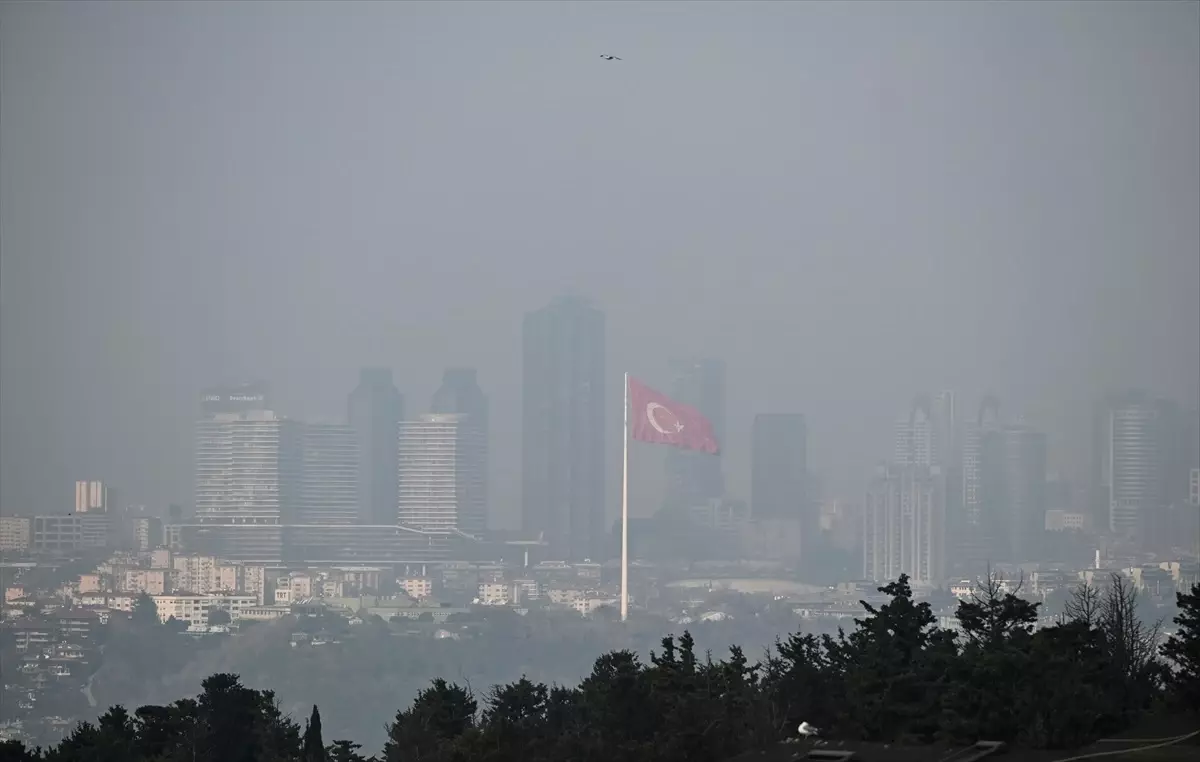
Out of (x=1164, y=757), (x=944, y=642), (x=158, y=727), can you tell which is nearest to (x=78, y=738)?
(x=158, y=727)

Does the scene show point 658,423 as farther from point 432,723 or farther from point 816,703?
point 816,703

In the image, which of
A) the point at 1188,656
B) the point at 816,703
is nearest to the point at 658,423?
the point at 816,703

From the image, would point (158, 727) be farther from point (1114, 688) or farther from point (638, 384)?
point (638, 384)

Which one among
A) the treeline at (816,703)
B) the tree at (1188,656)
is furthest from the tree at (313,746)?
the tree at (1188,656)

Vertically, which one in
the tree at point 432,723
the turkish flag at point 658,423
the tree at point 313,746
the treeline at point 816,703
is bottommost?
the tree at point 313,746

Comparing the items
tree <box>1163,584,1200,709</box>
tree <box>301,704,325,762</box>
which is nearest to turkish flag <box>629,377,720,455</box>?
tree <box>301,704,325,762</box>

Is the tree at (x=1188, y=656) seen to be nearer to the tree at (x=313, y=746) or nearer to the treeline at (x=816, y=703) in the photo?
the treeline at (x=816, y=703)
